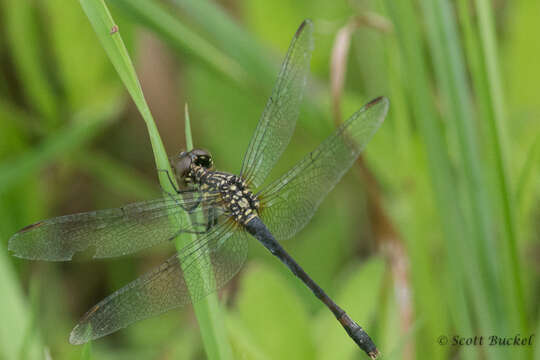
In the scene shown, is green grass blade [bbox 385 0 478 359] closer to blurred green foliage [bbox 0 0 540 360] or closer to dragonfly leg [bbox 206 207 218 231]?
blurred green foliage [bbox 0 0 540 360]

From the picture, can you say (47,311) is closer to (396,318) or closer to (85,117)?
(85,117)

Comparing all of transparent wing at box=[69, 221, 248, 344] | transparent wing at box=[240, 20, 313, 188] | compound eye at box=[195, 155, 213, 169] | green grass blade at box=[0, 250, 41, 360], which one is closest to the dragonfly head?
compound eye at box=[195, 155, 213, 169]

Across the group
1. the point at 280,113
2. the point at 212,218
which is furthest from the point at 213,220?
the point at 280,113

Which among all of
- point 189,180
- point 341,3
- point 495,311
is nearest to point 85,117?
point 189,180

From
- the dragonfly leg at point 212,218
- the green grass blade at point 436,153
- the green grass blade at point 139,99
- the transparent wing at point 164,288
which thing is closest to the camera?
the green grass blade at point 139,99

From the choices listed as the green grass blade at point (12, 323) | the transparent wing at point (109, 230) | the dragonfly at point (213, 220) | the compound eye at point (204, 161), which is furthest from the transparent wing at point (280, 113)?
the green grass blade at point (12, 323)

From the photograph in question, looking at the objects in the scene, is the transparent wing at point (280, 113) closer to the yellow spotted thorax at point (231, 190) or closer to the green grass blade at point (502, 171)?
the yellow spotted thorax at point (231, 190)
